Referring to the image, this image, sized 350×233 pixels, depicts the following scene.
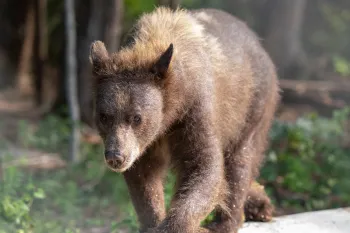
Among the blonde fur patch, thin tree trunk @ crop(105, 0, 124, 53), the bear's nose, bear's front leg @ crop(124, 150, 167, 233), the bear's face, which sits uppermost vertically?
the blonde fur patch

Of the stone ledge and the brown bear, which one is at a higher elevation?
the brown bear

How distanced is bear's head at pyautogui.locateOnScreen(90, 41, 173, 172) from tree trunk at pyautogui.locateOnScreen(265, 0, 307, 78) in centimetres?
804

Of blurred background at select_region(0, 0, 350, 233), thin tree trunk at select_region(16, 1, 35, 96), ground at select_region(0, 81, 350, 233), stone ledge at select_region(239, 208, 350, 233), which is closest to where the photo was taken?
stone ledge at select_region(239, 208, 350, 233)

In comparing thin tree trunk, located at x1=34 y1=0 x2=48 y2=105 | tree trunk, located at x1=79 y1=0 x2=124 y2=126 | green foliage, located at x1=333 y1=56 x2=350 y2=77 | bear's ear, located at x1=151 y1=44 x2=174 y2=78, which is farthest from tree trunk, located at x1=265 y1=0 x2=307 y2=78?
bear's ear, located at x1=151 y1=44 x2=174 y2=78

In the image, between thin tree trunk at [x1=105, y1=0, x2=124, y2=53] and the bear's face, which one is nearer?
the bear's face

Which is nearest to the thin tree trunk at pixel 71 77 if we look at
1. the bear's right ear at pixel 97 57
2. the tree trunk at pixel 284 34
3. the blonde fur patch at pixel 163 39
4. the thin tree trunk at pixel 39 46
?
the thin tree trunk at pixel 39 46

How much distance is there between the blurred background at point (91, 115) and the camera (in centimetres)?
822

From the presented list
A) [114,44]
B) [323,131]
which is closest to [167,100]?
[323,131]

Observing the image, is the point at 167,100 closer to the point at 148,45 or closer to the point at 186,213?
the point at 148,45

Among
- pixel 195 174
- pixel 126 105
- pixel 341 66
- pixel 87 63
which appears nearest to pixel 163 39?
pixel 126 105

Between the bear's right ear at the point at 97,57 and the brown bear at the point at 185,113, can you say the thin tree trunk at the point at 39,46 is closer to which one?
the brown bear at the point at 185,113

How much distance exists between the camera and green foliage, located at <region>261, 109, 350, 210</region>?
8594 mm

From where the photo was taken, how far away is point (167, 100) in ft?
17.7

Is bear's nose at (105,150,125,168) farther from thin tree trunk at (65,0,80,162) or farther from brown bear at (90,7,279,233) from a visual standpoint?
thin tree trunk at (65,0,80,162)
